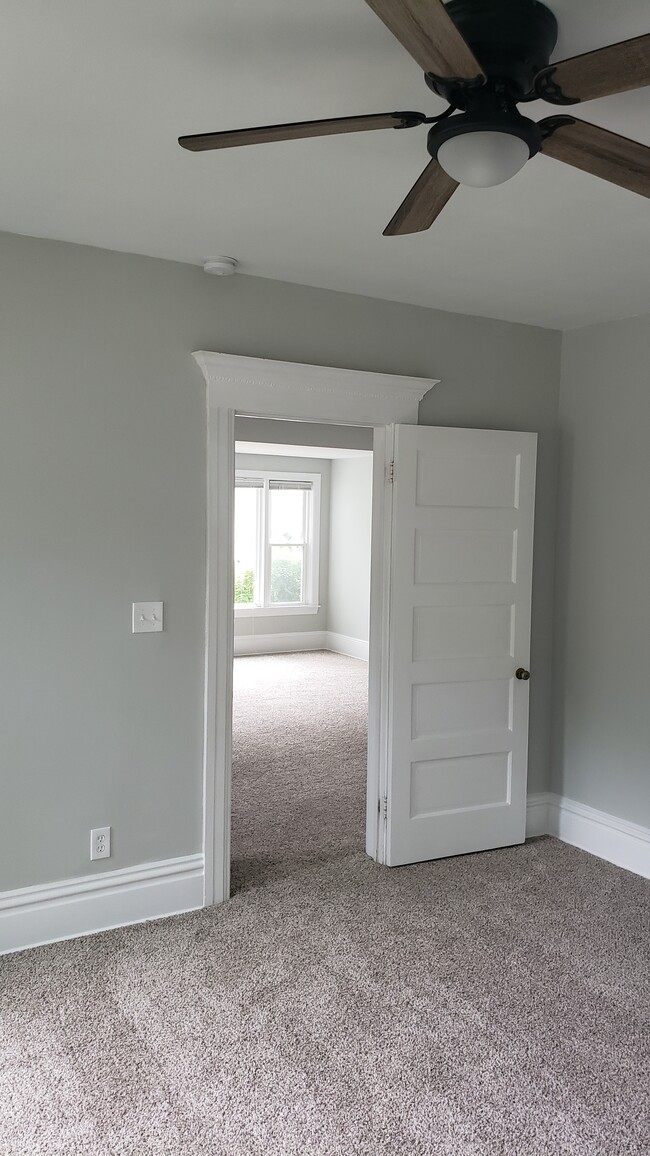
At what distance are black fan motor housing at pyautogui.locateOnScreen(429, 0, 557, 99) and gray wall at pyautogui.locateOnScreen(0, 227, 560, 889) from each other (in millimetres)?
1859

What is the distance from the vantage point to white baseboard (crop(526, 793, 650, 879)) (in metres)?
3.72

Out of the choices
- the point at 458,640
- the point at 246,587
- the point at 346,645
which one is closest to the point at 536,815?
the point at 458,640

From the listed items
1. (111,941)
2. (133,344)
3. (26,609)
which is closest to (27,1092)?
(111,941)

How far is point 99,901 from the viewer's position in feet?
10.2

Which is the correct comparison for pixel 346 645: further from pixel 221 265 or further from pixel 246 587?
pixel 221 265

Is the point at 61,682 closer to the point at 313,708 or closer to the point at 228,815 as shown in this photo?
the point at 228,815

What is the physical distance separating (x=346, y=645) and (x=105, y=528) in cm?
679

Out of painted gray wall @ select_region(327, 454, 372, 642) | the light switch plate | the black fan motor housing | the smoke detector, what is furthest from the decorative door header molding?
painted gray wall @ select_region(327, 454, 372, 642)

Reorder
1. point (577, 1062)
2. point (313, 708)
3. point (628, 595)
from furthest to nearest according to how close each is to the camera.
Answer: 1. point (313, 708)
2. point (628, 595)
3. point (577, 1062)

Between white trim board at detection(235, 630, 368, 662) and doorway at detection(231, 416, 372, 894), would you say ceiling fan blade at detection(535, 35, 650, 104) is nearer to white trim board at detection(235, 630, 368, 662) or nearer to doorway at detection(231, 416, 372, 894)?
doorway at detection(231, 416, 372, 894)

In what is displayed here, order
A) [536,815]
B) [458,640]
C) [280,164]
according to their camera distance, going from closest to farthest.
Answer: [280,164] → [458,640] → [536,815]

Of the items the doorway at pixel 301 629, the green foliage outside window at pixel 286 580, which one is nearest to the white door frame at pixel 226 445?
the doorway at pixel 301 629

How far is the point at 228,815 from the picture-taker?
3.41m

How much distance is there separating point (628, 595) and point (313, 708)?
12.0ft
